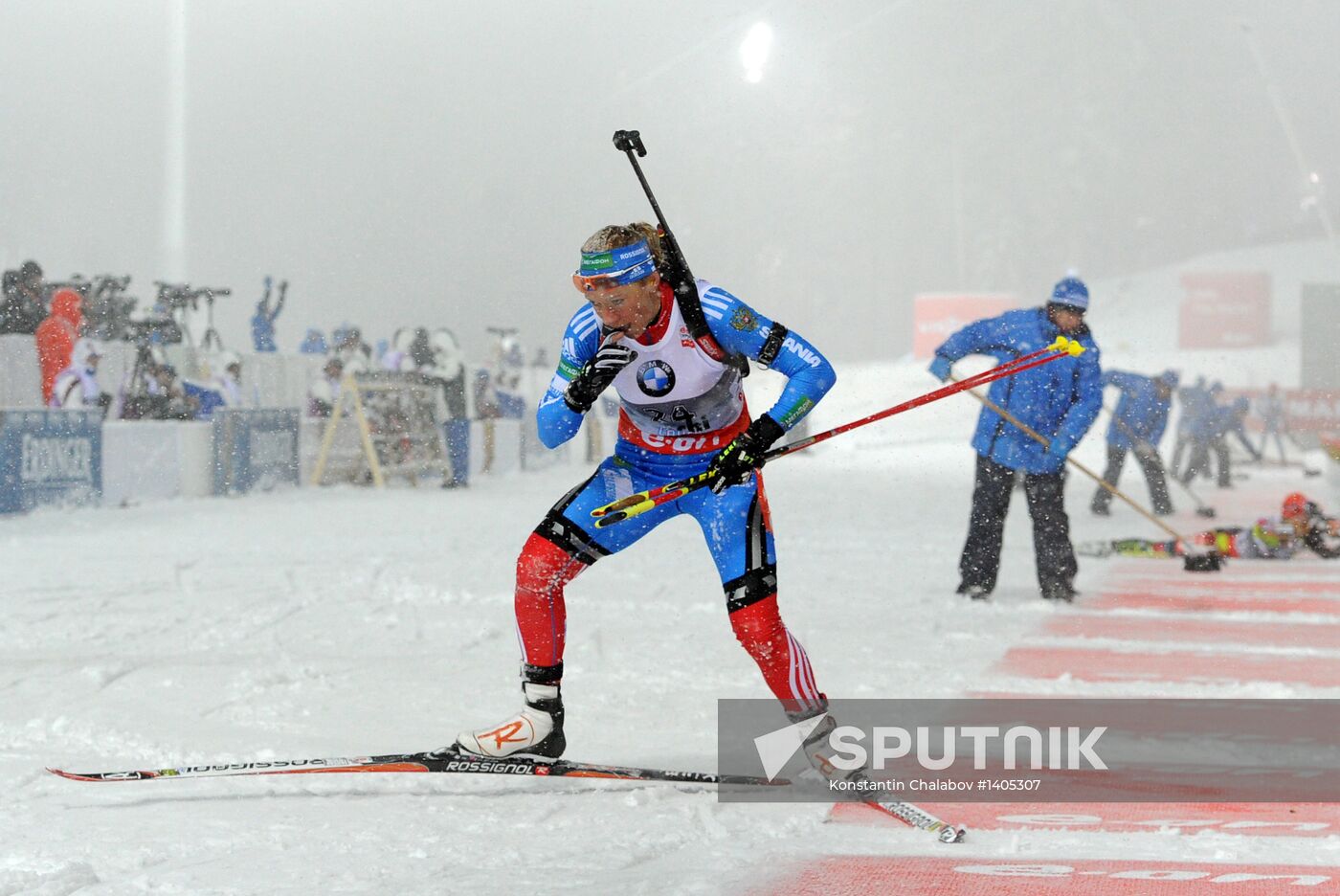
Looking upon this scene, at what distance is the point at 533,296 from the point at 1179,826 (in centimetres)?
5910

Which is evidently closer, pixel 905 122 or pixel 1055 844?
pixel 1055 844

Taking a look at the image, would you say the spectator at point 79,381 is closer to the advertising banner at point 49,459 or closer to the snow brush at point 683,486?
the advertising banner at point 49,459

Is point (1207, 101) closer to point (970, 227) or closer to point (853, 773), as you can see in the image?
point (970, 227)

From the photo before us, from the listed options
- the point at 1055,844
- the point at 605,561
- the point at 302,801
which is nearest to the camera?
the point at 1055,844

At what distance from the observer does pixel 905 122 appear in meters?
86.1

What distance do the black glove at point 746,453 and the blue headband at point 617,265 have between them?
56 centimetres

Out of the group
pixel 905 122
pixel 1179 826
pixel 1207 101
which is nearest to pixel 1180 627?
pixel 1179 826

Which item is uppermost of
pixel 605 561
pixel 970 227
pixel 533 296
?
pixel 970 227

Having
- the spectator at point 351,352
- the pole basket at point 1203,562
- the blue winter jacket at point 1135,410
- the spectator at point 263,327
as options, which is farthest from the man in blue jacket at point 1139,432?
the spectator at point 263,327

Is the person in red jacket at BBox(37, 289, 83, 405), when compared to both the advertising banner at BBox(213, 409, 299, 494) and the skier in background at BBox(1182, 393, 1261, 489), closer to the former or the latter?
the advertising banner at BBox(213, 409, 299, 494)

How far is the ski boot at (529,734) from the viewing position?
4.02 m

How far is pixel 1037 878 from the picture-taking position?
326 cm

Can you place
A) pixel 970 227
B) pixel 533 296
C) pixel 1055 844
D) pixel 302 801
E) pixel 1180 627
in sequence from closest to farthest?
pixel 1055 844 < pixel 302 801 < pixel 1180 627 < pixel 533 296 < pixel 970 227

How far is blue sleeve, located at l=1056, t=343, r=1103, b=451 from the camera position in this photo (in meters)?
7.77
